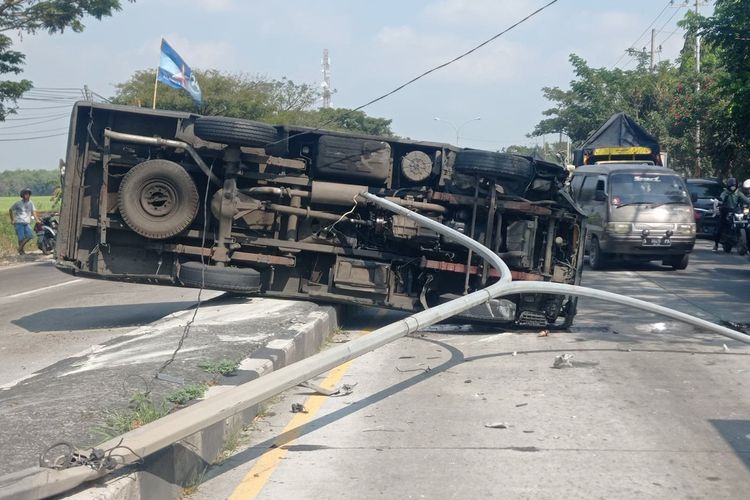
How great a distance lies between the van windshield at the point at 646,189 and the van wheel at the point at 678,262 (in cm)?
120

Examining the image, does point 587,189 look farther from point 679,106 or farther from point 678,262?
point 679,106

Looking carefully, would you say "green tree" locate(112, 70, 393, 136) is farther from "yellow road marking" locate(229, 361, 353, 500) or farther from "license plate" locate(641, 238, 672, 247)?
A: "yellow road marking" locate(229, 361, 353, 500)

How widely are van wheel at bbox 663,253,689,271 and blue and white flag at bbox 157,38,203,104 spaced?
12.4 meters

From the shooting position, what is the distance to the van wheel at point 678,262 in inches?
770

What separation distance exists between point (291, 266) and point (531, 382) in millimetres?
3742

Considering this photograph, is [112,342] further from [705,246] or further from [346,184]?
[705,246]

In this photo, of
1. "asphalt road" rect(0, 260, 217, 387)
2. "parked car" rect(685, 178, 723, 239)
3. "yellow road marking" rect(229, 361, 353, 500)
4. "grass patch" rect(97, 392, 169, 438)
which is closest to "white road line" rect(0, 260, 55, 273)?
"asphalt road" rect(0, 260, 217, 387)

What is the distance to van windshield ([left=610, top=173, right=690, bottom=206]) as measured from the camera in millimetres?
19344

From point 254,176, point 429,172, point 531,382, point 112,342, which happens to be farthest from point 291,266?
point 531,382

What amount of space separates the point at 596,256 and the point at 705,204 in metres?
9.62

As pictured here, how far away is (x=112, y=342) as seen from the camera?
843cm

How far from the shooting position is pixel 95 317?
12914 millimetres

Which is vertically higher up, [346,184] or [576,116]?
[576,116]

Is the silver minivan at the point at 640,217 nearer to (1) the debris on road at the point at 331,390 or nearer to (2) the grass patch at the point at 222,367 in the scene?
(1) the debris on road at the point at 331,390
